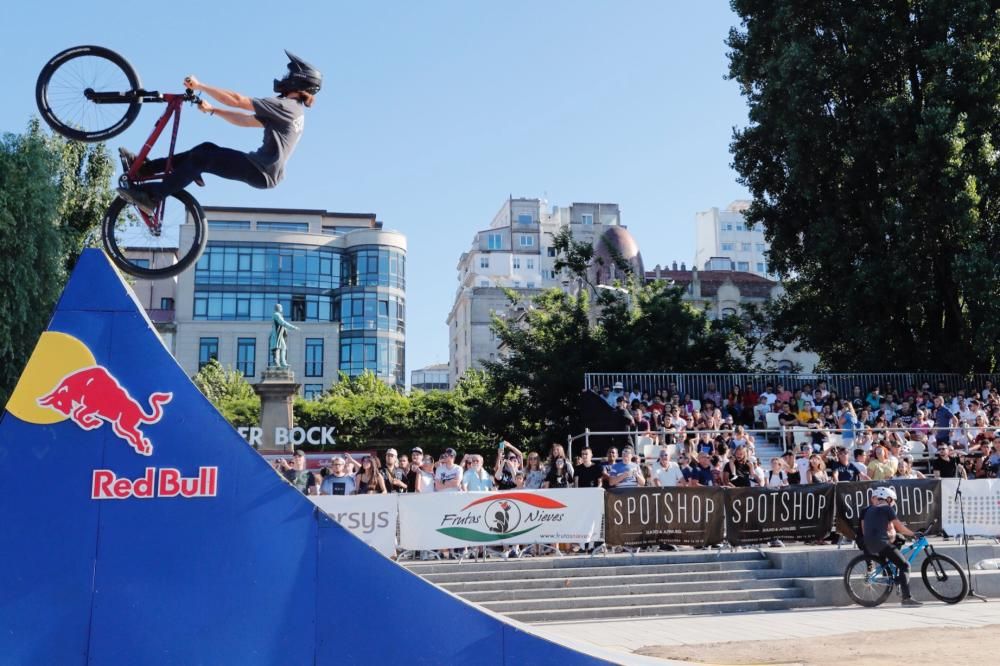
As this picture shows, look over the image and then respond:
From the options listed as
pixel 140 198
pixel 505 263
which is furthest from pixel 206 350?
pixel 140 198

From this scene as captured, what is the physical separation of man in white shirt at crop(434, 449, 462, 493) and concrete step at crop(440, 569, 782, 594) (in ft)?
5.61

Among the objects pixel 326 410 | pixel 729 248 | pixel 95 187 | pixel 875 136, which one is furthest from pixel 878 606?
pixel 729 248

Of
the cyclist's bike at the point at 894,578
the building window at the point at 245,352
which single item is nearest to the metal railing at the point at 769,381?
the cyclist's bike at the point at 894,578

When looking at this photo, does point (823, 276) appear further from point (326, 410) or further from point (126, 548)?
point (126, 548)

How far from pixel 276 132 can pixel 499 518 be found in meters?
8.79

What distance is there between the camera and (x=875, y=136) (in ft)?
97.9

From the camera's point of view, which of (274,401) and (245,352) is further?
(245,352)

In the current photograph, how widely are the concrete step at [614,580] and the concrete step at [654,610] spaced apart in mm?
583

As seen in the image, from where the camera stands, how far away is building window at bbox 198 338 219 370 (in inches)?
2908

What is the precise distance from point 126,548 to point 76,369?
5.37 feet

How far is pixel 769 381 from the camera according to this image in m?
27.3

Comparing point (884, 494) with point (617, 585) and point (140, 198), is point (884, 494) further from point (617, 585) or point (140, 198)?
point (140, 198)

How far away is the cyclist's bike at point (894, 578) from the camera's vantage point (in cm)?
1519

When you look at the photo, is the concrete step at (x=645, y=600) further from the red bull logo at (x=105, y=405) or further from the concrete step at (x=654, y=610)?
the red bull logo at (x=105, y=405)
